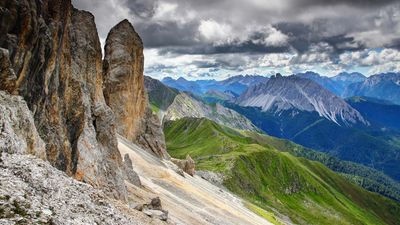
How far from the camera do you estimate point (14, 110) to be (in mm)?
32469

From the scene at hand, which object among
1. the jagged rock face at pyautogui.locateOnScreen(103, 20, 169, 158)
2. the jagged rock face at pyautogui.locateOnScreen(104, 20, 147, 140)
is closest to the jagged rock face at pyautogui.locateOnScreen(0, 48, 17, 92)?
the jagged rock face at pyautogui.locateOnScreen(103, 20, 169, 158)

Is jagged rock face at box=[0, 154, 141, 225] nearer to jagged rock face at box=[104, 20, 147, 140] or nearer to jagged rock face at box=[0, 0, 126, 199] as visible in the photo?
jagged rock face at box=[0, 0, 126, 199]

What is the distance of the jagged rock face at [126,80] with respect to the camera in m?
112

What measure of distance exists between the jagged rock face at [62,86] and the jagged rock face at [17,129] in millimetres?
2395

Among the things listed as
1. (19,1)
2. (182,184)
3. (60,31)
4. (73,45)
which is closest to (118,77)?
(182,184)

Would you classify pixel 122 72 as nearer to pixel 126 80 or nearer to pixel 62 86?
pixel 126 80

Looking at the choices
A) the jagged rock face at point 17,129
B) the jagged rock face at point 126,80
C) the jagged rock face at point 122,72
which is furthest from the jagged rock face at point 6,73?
the jagged rock face at point 122,72

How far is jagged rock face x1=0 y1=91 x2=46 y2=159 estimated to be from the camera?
2890 cm

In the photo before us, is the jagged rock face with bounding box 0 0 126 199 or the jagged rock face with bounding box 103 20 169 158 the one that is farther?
the jagged rock face with bounding box 103 20 169 158

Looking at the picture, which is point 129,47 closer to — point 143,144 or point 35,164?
point 143,144

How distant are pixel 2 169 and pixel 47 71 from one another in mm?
18507

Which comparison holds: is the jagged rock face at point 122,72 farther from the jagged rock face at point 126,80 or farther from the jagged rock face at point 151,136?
the jagged rock face at point 151,136

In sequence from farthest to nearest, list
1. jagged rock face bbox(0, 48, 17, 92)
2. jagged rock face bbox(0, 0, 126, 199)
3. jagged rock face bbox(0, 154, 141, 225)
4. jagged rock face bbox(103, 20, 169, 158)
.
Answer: jagged rock face bbox(103, 20, 169, 158), jagged rock face bbox(0, 0, 126, 199), jagged rock face bbox(0, 48, 17, 92), jagged rock face bbox(0, 154, 141, 225)

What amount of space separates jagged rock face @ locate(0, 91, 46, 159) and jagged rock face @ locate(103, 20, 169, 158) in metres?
74.5
